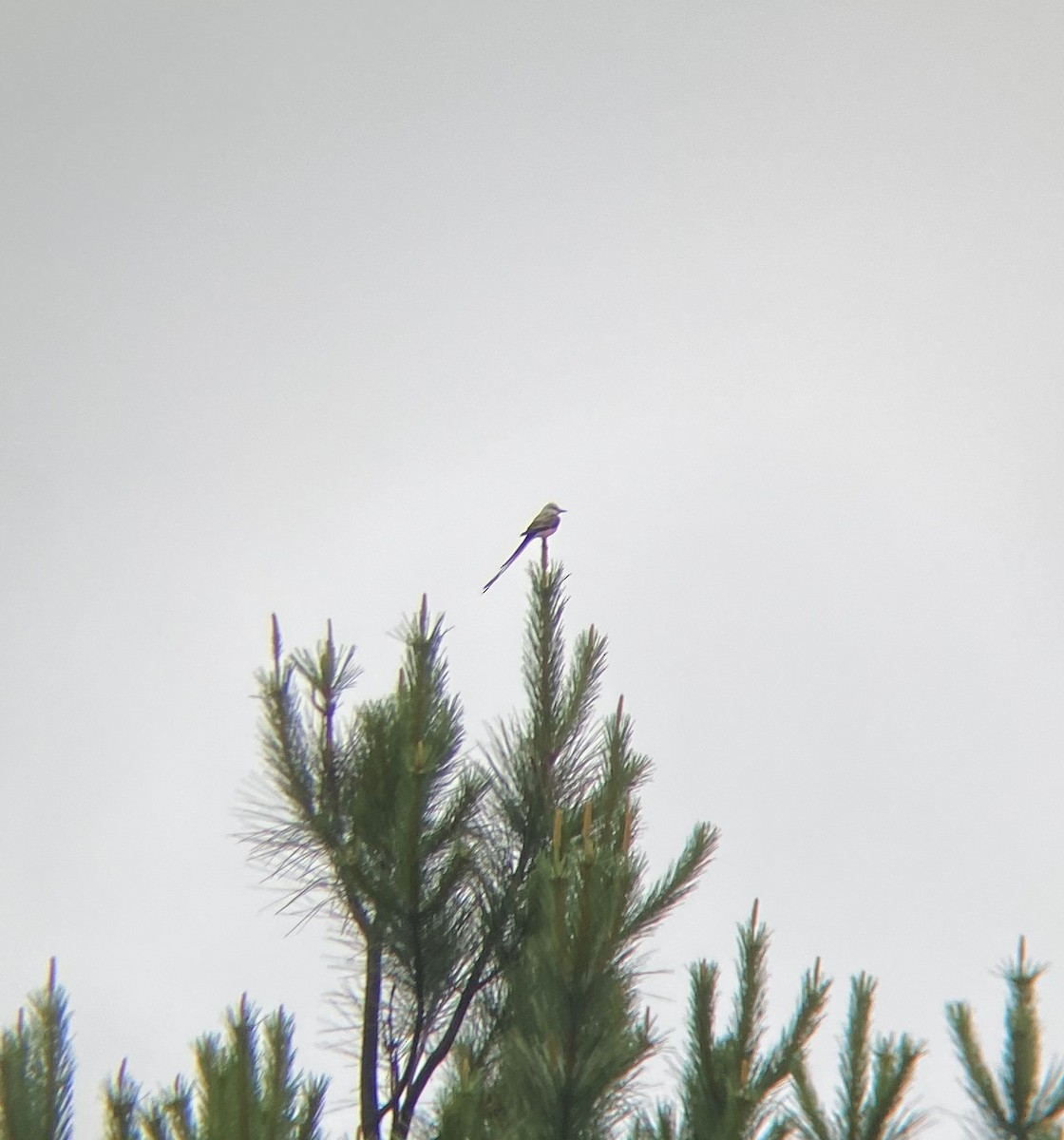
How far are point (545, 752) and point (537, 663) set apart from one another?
269mm

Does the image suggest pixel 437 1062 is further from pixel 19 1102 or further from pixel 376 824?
pixel 19 1102

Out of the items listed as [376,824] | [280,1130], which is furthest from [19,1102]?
[376,824]

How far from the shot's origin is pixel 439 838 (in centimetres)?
363

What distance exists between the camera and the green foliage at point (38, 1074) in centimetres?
300

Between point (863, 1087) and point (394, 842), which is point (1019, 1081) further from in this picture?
point (394, 842)

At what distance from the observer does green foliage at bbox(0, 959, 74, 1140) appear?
3.00 meters

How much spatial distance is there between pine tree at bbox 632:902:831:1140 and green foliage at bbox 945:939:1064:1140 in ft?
2.02

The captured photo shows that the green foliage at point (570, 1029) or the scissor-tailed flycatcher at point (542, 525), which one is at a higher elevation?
the scissor-tailed flycatcher at point (542, 525)

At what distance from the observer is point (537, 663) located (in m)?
4.00

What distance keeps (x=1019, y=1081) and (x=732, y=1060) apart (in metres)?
0.93

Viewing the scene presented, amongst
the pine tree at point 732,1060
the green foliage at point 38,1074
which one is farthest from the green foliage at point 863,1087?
the green foliage at point 38,1074

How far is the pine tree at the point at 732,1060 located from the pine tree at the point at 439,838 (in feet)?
0.49

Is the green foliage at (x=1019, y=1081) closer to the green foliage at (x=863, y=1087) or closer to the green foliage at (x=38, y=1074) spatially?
the green foliage at (x=863, y=1087)

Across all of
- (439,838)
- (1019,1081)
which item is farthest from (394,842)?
(1019,1081)
